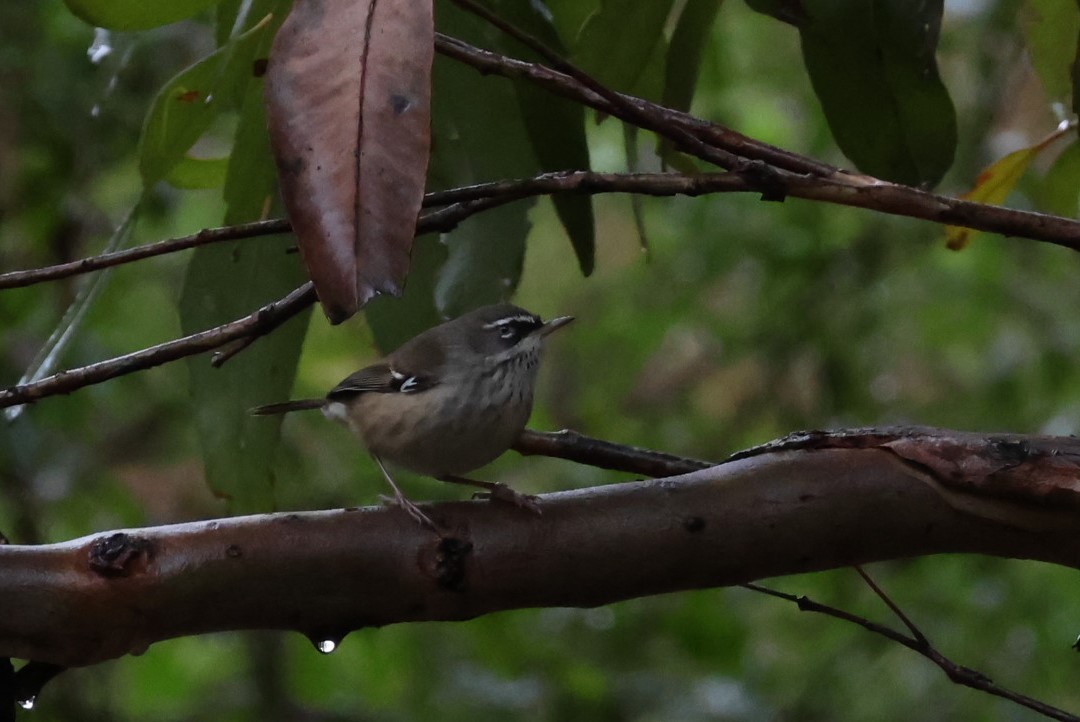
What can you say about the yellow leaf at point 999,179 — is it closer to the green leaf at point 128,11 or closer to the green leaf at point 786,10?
the green leaf at point 786,10

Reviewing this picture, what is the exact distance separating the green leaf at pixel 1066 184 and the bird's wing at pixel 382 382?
3.44 ft

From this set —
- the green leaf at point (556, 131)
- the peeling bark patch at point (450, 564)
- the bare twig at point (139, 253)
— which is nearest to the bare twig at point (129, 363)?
the bare twig at point (139, 253)

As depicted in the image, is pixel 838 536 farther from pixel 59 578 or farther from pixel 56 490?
pixel 56 490

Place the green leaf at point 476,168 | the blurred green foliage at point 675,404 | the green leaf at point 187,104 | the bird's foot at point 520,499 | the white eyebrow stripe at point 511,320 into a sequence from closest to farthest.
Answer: the bird's foot at point 520,499
the green leaf at point 187,104
the green leaf at point 476,168
the white eyebrow stripe at point 511,320
the blurred green foliage at point 675,404

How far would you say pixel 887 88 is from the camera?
1574mm

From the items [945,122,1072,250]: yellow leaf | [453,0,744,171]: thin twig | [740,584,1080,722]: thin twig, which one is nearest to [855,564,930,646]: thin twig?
[740,584,1080,722]: thin twig

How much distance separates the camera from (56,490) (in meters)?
3.52

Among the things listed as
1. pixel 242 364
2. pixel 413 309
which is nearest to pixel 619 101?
pixel 413 309

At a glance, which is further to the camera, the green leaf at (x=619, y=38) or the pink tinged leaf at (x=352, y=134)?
the green leaf at (x=619, y=38)

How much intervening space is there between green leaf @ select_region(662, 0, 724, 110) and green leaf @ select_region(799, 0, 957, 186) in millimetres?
127

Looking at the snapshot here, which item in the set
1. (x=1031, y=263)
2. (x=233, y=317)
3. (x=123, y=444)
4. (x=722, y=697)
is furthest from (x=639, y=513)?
(x=123, y=444)

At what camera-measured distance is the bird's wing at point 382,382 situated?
2.05 meters

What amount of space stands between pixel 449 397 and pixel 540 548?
762mm

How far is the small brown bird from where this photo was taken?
6.29 feet
